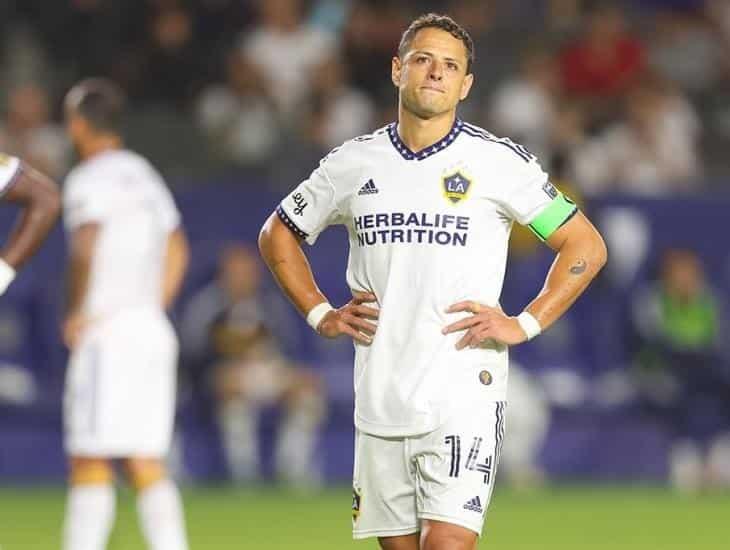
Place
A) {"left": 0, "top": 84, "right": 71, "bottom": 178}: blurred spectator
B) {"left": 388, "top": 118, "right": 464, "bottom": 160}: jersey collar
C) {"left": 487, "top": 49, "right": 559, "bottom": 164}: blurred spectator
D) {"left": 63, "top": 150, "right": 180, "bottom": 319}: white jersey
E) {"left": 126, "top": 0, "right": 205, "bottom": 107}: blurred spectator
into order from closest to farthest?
{"left": 388, "top": 118, "right": 464, "bottom": 160}: jersey collar
{"left": 63, "top": 150, "right": 180, "bottom": 319}: white jersey
{"left": 0, "top": 84, "right": 71, "bottom": 178}: blurred spectator
{"left": 487, "top": 49, "right": 559, "bottom": 164}: blurred spectator
{"left": 126, "top": 0, "right": 205, "bottom": 107}: blurred spectator

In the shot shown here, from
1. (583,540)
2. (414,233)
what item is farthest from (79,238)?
(583,540)

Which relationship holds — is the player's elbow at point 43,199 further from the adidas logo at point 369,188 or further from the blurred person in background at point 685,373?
the blurred person in background at point 685,373

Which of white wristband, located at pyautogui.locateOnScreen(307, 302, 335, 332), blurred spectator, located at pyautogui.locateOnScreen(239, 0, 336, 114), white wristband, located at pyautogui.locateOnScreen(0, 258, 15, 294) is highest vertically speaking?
blurred spectator, located at pyautogui.locateOnScreen(239, 0, 336, 114)

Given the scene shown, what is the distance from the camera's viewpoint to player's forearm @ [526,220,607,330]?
6.32 m

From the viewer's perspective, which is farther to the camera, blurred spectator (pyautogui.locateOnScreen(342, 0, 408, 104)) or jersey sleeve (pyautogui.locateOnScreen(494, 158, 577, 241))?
blurred spectator (pyautogui.locateOnScreen(342, 0, 408, 104))

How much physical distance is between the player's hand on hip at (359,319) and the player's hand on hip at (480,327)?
0.86 ft

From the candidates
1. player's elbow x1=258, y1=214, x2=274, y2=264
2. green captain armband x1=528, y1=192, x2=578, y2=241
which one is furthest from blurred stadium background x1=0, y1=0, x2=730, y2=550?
green captain armband x1=528, y1=192, x2=578, y2=241

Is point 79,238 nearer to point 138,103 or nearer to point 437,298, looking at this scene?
point 437,298

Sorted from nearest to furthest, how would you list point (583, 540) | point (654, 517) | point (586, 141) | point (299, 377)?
point (583, 540)
point (654, 517)
point (299, 377)
point (586, 141)

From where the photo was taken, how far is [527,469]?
14656 mm

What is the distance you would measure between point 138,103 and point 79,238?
7.66 meters

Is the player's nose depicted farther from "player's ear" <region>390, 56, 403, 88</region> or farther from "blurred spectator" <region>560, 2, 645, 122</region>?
"blurred spectator" <region>560, 2, 645, 122</region>

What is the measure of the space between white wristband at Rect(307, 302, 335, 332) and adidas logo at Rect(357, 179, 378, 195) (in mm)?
469

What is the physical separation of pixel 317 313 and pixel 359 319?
319 mm
